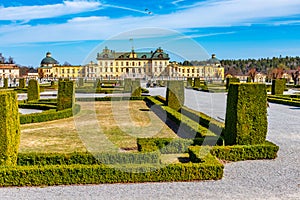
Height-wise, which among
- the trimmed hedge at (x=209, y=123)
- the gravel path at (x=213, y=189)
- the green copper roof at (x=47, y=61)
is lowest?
the gravel path at (x=213, y=189)

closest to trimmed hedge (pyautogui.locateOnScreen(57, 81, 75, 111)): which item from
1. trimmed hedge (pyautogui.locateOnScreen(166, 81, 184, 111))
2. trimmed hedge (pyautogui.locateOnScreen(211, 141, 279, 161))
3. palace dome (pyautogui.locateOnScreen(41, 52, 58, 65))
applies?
trimmed hedge (pyautogui.locateOnScreen(166, 81, 184, 111))

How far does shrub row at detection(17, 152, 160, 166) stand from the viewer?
6.50 meters

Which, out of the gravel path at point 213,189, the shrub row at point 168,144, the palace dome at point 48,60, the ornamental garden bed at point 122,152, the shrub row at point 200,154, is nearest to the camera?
the gravel path at point 213,189

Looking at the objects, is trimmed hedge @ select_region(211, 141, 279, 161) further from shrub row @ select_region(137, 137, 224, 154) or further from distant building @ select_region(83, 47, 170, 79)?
distant building @ select_region(83, 47, 170, 79)

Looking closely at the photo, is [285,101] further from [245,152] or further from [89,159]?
[89,159]

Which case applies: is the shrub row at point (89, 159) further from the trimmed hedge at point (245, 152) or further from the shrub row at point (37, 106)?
the shrub row at point (37, 106)

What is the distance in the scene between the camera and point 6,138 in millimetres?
6203

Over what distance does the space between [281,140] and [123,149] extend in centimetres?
407

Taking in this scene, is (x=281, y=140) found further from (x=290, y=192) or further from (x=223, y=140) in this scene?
(x=290, y=192)

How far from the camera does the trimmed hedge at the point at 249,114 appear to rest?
25.0ft

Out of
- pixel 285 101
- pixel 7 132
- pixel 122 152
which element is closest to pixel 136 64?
pixel 285 101

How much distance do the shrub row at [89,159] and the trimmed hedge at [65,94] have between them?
7.91 meters

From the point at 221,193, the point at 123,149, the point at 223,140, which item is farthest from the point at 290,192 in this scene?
the point at 123,149

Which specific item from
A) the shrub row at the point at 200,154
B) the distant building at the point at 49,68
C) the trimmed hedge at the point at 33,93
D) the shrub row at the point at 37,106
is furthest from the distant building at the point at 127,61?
the distant building at the point at 49,68
